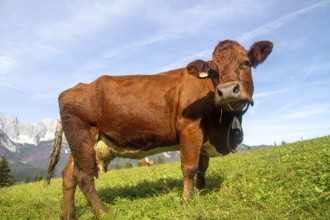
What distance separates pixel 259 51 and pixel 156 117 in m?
2.90

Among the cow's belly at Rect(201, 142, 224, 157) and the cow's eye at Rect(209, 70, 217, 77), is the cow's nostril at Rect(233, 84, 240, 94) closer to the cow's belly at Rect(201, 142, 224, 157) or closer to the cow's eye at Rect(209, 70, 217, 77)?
the cow's eye at Rect(209, 70, 217, 77)

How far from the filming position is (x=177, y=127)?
24.8ft

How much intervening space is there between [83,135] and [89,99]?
96cm

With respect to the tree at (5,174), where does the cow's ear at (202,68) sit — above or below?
above

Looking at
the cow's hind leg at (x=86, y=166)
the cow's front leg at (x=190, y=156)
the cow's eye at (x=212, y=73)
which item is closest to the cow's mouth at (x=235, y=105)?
the cow's eye at (x=212, y=73)

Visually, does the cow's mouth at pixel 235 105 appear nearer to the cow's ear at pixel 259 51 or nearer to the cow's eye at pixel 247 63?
the cow's eye at pixel 247 63

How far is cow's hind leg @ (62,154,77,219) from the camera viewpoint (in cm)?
778

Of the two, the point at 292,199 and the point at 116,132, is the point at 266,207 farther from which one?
the point at 116,132

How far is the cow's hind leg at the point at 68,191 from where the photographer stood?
778 cm

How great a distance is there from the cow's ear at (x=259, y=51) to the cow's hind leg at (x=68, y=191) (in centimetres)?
525

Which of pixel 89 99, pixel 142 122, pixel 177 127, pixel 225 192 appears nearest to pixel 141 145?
pixel 142 122

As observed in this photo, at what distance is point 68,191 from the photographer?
8.04 m

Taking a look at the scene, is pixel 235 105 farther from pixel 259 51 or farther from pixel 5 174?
pixel 5 174

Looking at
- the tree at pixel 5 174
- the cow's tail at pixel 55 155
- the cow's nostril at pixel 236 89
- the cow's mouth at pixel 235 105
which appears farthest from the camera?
the tree at pixel 5 174
